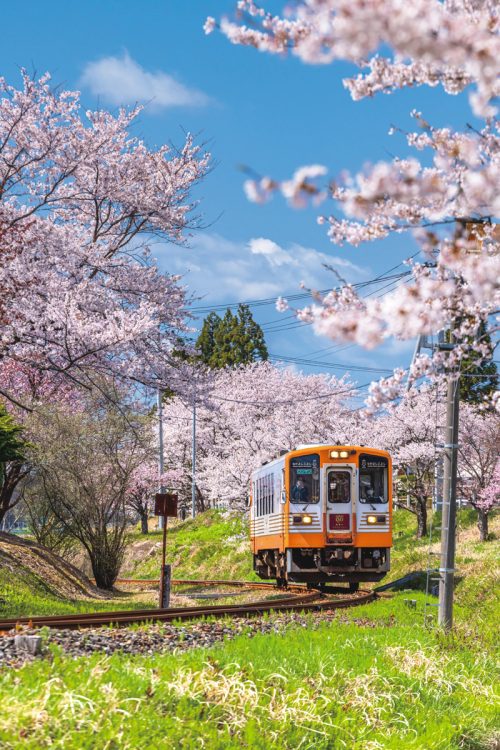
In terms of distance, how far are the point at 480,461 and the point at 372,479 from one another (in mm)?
14385

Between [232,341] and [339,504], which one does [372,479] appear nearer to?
[339,504]

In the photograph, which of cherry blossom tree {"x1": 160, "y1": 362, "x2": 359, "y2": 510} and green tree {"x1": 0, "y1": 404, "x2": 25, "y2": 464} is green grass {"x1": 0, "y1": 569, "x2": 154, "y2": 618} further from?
cherry blossom tree {"x1": 160, "y1": 362, "x2": 359, "y2": 510}

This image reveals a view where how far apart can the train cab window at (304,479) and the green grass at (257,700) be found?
9740 millimetres

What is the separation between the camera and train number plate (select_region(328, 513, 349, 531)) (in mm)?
18219

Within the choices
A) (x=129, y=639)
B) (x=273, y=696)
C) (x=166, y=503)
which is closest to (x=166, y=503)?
(x=166, y=503)

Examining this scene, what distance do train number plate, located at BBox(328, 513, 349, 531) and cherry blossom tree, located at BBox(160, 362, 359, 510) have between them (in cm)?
1308

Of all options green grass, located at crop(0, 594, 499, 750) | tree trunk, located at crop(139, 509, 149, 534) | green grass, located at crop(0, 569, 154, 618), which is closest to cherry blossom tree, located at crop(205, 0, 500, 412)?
green grass, located at crop(0, 594, 499, 750)

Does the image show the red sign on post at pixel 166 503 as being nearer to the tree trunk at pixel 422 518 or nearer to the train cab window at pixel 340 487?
the train cab window at pixel 340 487

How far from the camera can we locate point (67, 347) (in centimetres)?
1591

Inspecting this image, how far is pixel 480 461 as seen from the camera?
31.6 meters

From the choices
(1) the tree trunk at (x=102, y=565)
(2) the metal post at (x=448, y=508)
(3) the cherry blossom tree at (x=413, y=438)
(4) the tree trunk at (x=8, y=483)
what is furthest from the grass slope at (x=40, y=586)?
(3) the cherry blossom tree at (x=413, y=438)

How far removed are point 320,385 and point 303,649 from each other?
39.5 meters

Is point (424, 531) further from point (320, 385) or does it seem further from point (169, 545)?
point (320, 385)

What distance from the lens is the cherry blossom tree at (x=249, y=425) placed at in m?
38.3
